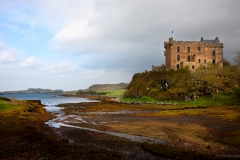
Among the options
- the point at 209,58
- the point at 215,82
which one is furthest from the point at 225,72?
the point at 209,58

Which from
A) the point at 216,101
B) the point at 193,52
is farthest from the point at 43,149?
the point at 193,52

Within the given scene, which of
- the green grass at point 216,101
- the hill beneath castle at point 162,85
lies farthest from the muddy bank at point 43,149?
the hill beneath castle at point 162,85

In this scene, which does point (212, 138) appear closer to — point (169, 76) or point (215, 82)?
point (215, 82)

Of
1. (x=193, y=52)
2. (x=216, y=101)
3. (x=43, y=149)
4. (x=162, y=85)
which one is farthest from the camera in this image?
(x=193, y=52)

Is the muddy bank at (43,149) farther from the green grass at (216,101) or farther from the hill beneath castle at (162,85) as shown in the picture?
the hill beneath castle at (162,85)

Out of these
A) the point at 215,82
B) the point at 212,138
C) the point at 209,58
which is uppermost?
the point at 209,58

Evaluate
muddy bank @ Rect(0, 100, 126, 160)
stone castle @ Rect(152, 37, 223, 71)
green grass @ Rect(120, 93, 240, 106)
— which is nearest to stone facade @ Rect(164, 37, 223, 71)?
stone castle @ Rect(152, 37, 223, 71)

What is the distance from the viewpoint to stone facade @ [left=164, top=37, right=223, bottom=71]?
103m

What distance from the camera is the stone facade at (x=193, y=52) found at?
339 ft

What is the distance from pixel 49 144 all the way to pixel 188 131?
19.7 metres

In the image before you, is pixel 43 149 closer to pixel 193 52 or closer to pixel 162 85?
pixel 162 85

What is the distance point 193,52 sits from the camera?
4094 inches

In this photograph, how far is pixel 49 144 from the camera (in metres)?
22.7

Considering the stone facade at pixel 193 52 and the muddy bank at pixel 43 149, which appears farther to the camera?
the stone facade at pixel 193 52
